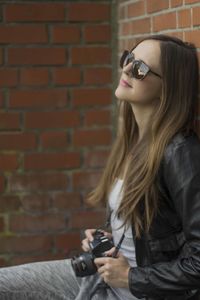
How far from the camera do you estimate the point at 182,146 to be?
7.80 ft

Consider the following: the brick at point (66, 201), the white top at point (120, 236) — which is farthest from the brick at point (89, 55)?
the white top at point (120, 236)

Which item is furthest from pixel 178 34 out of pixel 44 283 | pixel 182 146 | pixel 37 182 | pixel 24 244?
pixel 24 244

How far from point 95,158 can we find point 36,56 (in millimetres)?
630

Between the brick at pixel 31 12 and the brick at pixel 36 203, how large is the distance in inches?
36.6

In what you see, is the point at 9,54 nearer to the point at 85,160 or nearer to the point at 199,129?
the point at 85,160

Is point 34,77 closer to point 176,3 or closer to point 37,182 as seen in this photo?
point 37,182

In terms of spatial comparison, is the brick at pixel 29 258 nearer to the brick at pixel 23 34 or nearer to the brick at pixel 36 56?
the brick at pixel 36 56

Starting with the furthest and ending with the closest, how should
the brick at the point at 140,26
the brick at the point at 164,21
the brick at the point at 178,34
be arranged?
1. the brick at the point at 140,26
2. the brick at the point at 164,21
3. the brick at the point at 178,34

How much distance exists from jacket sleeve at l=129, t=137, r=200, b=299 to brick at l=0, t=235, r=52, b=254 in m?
1.50

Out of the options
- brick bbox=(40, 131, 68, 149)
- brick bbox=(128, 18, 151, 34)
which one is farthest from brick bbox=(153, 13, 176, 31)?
brick bbox=(40, 131, 68, 149)

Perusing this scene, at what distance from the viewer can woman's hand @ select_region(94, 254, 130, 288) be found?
243cm

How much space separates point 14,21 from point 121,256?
5.50 feet

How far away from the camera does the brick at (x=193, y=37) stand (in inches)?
106

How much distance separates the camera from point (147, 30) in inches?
131
